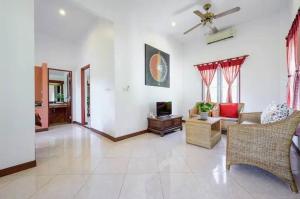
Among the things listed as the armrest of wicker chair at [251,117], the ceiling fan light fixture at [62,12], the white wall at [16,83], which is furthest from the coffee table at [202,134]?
the ceiling fan light fixture at [62,12]

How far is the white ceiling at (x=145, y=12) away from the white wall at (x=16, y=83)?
106 centimetres

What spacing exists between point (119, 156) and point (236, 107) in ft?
11.5

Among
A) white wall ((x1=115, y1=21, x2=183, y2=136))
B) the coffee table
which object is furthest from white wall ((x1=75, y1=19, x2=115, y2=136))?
the coffee table

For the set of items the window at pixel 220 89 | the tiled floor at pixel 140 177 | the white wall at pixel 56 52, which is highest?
the white wall at pixel 56 52

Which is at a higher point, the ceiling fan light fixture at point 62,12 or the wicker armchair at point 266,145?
the ceiling fan light fixture at point 62,12

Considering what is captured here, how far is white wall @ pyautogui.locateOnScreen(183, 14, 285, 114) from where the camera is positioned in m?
3.69

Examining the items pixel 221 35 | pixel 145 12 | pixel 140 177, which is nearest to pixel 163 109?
pixel 140 177

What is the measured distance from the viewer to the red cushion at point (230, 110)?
12.9ft

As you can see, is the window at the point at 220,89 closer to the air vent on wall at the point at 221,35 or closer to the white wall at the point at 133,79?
the air vent on wall at the point at 221,35

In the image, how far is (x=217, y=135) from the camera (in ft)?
10.3

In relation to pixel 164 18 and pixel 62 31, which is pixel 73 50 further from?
pixel 164 18

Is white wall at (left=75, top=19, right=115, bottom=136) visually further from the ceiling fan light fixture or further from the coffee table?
the coffee table

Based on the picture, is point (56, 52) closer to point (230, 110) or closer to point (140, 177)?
point (140, 177)

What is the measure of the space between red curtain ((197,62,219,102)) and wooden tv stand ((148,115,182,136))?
1704 millimetres
